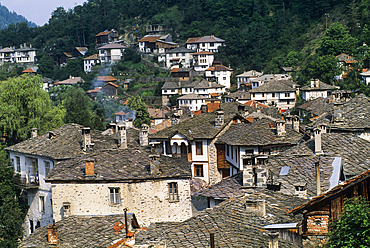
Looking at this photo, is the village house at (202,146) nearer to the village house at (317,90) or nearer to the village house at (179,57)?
the village house at (317,90)

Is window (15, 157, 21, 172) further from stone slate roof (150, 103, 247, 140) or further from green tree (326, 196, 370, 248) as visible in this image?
green tree (326, 196, 370, 248)

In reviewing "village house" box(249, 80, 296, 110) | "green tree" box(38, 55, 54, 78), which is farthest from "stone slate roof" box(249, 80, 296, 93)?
"green tree" box(38, 55, 54, 78)

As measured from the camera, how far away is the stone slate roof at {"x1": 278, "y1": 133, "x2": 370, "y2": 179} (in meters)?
18.6

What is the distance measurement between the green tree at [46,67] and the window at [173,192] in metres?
134

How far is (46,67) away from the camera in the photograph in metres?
152

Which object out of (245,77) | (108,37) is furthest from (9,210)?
(108,37)

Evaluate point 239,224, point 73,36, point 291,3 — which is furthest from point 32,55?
point 239,224

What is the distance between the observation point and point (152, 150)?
80.9 feet

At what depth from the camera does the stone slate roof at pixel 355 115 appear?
81.5 feet

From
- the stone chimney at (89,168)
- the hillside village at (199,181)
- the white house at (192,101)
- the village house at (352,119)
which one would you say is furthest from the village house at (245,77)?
the stone chimney at (89,168)

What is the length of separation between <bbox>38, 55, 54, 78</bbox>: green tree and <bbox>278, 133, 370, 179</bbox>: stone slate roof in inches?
5390

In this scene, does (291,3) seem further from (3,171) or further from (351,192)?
(351,192)

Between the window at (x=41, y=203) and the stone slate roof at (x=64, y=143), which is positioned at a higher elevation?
the stone slate roof at (x=64, y=143)

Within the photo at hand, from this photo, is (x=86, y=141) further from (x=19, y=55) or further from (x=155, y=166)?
(x=19, y=55)
